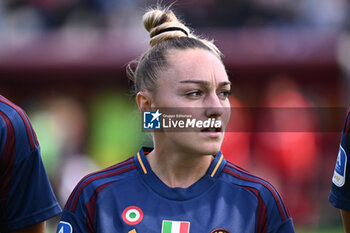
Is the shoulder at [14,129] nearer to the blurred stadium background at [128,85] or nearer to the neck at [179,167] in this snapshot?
the neck at [179,167]

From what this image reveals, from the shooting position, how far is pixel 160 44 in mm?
2609

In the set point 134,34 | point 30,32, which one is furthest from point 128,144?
point 30,32

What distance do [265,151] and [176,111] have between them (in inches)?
221

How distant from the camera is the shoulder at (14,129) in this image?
98.0 inches

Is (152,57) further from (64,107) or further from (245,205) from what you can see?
(64,107)

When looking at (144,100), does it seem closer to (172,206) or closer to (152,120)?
(152,120)

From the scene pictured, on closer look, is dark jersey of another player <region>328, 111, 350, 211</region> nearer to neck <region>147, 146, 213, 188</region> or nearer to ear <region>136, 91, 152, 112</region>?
neck <region>147, 146, 213, 188</region>

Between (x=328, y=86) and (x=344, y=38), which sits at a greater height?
(x=344, y=38)

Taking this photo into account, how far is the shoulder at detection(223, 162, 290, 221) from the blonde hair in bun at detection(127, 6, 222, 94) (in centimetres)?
50

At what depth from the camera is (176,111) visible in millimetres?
2373

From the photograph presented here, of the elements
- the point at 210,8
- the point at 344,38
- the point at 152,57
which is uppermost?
the point at 210,8

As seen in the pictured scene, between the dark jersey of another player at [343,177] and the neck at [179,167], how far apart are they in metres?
0.67

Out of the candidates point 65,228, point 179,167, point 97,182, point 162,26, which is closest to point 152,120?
point 179,167

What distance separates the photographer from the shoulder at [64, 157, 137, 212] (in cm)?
236
